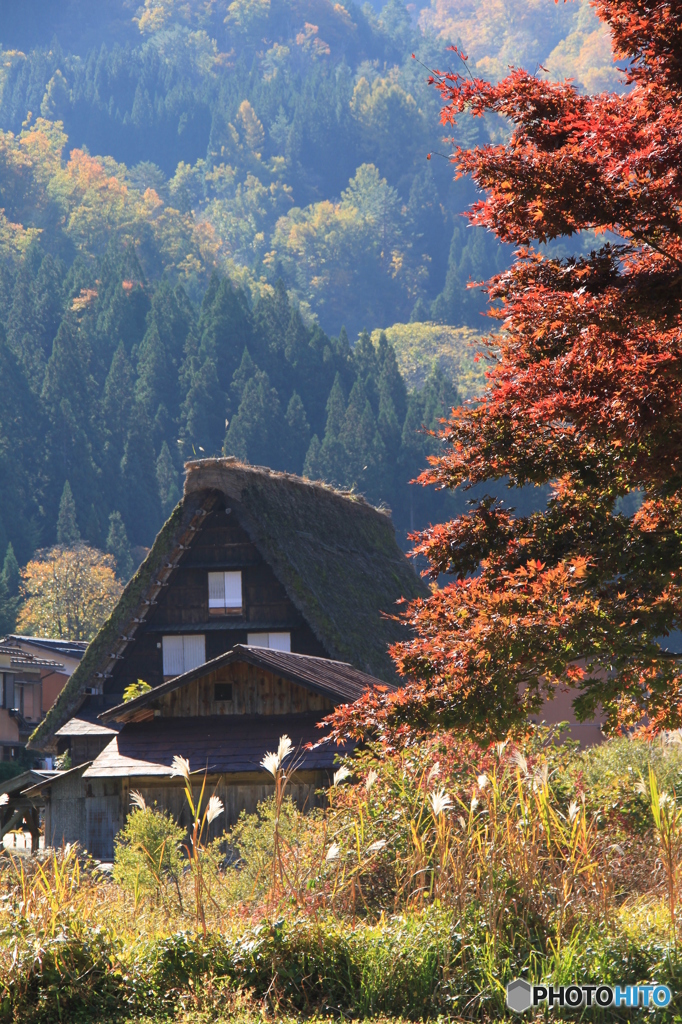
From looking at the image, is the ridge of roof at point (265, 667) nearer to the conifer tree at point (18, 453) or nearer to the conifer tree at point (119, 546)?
the conifer tree at point (119, 546)

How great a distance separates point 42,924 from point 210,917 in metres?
1.51

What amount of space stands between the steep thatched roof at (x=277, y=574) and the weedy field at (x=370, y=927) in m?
15.8

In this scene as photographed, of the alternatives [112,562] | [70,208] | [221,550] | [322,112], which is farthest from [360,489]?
[322,112]

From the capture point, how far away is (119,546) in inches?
2913

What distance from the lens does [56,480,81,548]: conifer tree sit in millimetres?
73625

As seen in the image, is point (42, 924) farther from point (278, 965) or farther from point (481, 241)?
point (481, 241)

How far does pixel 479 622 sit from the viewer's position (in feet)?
28.5

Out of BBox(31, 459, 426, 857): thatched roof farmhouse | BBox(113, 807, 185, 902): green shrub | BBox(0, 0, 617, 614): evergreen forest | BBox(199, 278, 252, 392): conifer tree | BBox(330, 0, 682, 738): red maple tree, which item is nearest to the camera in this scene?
BBox(330, 0, 682, 738): red maple tree

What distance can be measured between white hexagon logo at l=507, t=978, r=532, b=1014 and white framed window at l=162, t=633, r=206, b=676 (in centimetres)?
2082

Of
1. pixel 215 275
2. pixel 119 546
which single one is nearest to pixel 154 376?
pixel 215 275

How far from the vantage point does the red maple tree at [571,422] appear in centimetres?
716

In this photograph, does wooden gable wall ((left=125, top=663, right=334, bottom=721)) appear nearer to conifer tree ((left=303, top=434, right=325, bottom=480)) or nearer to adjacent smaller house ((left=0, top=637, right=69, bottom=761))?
adjacent smaller house ((left=0, top=637, right=69, bottom=761))

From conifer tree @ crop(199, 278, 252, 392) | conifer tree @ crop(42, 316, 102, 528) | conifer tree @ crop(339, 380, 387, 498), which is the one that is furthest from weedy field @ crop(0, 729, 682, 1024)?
conifer tree @ crop(199, 278, 252, 392)
